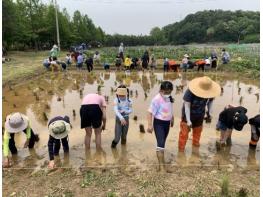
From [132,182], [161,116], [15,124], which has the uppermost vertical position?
[161,116]

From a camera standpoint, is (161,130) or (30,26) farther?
(30,26)

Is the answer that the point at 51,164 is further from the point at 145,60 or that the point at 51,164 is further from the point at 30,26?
the point at 30,26

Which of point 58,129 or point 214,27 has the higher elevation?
point 214,27

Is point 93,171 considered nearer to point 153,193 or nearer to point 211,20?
point 153,193

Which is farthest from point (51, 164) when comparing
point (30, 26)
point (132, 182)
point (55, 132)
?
point (30, 26)

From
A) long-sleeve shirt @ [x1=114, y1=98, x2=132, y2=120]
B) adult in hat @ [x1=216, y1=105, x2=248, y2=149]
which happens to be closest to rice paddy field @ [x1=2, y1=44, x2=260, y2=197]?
adult in hat @ [x1=216, y1=105, x2=248, y2=149]

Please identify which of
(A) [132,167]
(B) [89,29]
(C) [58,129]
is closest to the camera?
(C) [58,129]

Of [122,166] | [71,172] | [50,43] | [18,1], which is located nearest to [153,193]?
[122,166]

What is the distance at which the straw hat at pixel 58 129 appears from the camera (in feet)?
18.3

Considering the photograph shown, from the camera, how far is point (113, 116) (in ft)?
30.6

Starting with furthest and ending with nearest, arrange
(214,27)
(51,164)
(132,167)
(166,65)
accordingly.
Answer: (214,27) → (166,65) → (132,167) → (51,164)

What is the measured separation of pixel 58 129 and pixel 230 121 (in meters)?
3.21

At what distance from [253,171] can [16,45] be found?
37799mm

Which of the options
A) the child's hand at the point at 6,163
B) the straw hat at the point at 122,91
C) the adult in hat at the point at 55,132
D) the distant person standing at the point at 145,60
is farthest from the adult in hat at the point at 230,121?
the distant person standing at the point at 145,60
